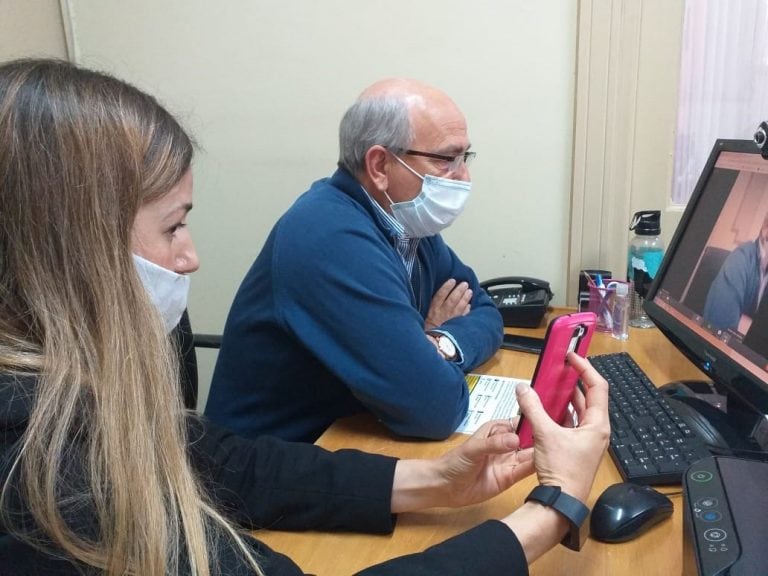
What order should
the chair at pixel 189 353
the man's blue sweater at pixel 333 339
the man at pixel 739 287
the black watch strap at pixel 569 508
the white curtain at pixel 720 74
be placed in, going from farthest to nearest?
the white curtain at pixel 720 74 < the chair at pixel 189 353 < the man's blue sweater at pixel 333 339 < the man at pixel 739 287 < the black watch strap at pixel 569 508

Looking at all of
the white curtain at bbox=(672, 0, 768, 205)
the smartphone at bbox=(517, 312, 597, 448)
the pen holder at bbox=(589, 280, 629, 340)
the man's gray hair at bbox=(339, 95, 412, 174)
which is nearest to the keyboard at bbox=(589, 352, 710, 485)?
the smartphone at bbox=(517, 312, 597, 448)

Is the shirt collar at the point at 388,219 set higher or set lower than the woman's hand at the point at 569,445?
higher

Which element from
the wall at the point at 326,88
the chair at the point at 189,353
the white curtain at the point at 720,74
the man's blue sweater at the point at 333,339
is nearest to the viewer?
the man's blue sweater at the point at 333,339

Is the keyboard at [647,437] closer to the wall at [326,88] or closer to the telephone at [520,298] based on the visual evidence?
the telephone at [520,298]

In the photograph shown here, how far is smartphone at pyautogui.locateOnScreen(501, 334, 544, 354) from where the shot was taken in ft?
4.80

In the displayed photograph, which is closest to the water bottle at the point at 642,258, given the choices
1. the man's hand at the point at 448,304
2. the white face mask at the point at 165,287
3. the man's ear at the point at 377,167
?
the man's hand at the point at 448,304

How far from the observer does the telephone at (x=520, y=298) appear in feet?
5.42

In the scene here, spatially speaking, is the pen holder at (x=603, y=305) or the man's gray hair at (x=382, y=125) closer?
the man's gray hair at (x=382, y=125)

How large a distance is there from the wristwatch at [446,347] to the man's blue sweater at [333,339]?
0.02m

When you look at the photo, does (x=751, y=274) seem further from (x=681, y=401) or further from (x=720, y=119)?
(x=720, y=119)

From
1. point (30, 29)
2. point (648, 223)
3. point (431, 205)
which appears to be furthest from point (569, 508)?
point (30, 29)

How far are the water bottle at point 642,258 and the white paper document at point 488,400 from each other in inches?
A: 19.8

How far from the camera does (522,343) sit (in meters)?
1.50

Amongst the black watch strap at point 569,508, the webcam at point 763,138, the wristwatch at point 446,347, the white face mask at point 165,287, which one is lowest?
the wristwatch at point 446,347
